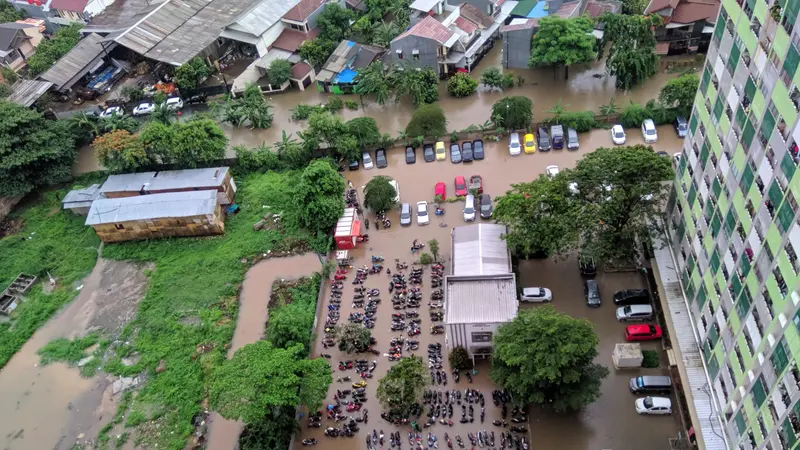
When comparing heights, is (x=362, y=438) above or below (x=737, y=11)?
below

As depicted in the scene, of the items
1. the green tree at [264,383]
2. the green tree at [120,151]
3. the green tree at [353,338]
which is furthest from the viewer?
the green tree at [120,151]

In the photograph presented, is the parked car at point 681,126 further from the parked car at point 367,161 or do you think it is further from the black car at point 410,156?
the parked car at point 367,161

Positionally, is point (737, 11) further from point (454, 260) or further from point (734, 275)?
point (454, 260)

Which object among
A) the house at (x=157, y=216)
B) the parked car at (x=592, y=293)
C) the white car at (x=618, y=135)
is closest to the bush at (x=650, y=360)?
the parked car at (x=592, y=293)

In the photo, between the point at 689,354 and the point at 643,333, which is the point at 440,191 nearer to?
the point at 643,333

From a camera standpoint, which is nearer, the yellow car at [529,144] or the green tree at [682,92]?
the green tree at [682,92]

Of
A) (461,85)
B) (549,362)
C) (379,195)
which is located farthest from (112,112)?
(549,362)

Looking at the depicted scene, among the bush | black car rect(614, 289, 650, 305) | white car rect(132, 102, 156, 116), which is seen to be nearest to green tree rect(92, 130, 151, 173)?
white car rect(132, 102, 156, 116)

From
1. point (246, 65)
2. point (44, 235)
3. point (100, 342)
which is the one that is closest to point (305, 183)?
point (100, 342)
